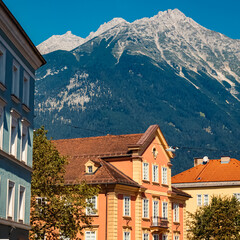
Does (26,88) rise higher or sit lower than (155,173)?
A: lower

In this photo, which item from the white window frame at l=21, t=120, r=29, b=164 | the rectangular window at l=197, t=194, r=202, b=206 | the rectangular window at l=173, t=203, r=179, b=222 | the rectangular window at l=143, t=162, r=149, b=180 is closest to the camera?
the white window frame at l=21, t=120, r=29, b=164

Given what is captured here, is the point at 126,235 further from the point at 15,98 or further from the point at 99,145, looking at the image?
the point at 15,98

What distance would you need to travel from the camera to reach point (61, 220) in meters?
48.3

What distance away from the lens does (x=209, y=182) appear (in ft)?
Answer: 336

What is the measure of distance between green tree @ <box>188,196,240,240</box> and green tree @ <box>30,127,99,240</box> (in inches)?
1208

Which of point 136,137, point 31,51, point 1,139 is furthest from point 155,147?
point 1,139

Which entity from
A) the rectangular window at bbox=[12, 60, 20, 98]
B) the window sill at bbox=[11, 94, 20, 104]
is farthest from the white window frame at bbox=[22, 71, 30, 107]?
the window sill at bbox=[11, 94, 20, 104]

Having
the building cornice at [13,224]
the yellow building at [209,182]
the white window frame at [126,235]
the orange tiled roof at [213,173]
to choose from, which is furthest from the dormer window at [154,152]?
the building cornice at [13,224]

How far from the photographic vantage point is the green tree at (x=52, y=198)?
48562 millimetres

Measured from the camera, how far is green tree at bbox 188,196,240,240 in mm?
77812

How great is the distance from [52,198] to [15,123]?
13.1 m

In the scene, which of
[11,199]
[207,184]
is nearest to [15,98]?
[11,199]

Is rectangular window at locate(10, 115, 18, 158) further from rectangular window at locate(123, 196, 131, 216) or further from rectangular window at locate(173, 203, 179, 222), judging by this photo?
rectangular window at locate(173, 203, 179, 222)

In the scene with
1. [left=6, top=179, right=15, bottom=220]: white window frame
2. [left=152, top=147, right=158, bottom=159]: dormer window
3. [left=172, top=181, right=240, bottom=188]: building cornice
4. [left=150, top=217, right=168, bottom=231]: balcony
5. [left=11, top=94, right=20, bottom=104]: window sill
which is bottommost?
[left=6, top=179, right=15, bottom=220]: white window frame
